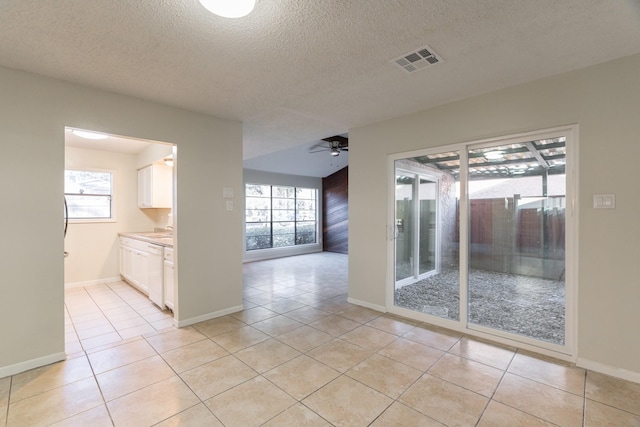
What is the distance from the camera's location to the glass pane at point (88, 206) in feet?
16.3

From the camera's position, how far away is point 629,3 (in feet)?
5.43

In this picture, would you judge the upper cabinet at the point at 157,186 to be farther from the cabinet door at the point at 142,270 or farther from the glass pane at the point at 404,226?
the glass pane at the point at 404,226

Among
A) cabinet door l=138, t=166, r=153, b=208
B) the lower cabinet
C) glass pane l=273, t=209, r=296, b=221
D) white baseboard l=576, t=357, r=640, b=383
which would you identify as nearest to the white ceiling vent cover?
white baseboard l=576, t=357, r=640, b=383

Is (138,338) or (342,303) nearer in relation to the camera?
(138,338)

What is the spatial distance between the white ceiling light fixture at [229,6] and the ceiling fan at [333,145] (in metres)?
4.99

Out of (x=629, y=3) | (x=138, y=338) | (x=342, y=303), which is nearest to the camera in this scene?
(x=629, y=3)

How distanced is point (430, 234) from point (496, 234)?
0.84 meters

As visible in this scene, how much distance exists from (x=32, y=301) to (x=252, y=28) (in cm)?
287

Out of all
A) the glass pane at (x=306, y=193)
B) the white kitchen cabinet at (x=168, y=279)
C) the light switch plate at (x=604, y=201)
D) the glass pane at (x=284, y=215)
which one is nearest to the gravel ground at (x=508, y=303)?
the light switch plate at (x=604, y=201)

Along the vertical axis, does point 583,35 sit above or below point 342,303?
above

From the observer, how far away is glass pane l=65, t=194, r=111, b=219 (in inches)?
196

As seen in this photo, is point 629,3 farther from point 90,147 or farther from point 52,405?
point 90,147

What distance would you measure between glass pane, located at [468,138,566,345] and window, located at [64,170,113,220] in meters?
6.10

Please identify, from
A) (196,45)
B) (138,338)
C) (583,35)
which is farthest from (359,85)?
(138,338)
